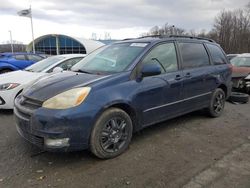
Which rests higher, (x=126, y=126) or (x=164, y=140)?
(x=126, y=126)

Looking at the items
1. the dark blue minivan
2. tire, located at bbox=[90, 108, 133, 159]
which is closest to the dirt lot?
tire, located at bbox=[90, 108, 133, 159]

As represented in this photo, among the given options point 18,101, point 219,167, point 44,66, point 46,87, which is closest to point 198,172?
point 219,167

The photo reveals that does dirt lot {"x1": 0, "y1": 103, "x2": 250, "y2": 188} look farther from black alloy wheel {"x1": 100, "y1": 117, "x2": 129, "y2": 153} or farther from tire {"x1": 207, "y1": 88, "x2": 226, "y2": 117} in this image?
tire {"x1": 207, "y1": 88, "x2": 226, "y2": 117}

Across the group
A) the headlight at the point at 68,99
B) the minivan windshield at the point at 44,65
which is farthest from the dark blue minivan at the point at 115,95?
the minivan windshield at the point at 44,65

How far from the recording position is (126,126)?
405 cm

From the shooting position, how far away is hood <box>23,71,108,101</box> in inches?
146

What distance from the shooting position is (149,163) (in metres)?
3.73

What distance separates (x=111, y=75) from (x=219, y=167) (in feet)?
6.49

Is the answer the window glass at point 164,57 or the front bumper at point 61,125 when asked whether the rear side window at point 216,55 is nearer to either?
the window glass at point 164,57

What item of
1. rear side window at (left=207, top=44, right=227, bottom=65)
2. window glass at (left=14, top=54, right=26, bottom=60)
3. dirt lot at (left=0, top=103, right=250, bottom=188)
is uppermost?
rear side window at (left=207, top=44, right=227, bottom=65)

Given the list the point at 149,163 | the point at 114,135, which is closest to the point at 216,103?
the point at 149,163

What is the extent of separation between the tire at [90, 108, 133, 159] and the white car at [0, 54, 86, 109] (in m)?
2.31

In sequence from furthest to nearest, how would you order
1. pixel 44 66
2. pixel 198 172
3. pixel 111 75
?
1. pixel 44 66
2. pixel 111 75
3. pixel 198 172

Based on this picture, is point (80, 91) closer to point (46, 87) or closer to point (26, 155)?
point (46, 87)
